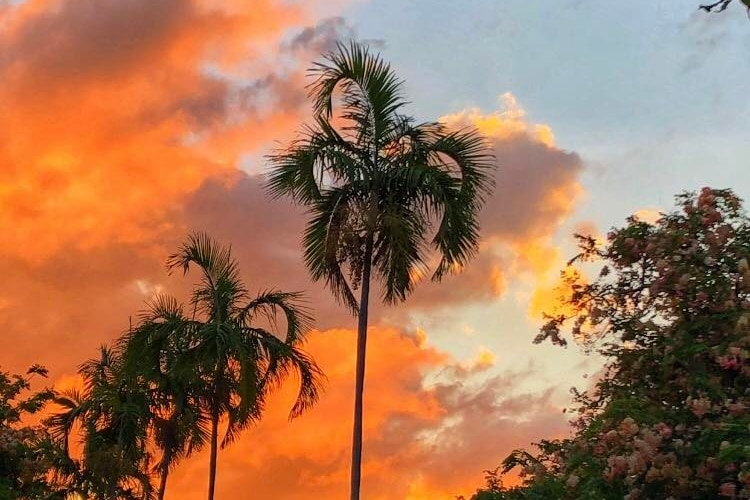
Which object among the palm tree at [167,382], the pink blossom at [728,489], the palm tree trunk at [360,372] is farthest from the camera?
the palm tree at [167,382]

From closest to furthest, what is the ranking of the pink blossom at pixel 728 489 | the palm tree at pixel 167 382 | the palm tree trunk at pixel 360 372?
the pink blossom at pixel 728 489, the palm tree trunk at pixel 360 372, the palm tree at pixel 167 382

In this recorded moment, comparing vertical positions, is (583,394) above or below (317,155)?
below

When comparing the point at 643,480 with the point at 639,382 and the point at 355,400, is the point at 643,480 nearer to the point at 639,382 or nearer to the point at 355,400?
the point at 639,382

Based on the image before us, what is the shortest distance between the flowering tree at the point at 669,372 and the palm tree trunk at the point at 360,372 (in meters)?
3.19

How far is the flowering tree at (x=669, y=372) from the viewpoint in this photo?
1388 cm

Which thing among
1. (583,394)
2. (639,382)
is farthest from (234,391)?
(639,382)

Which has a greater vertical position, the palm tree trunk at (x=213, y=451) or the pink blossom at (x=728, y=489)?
the palm tree trunk at (x=213, y=451)

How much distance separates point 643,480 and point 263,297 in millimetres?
12843

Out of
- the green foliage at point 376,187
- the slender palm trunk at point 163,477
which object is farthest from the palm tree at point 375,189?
the slender palm trunk at point 163,477

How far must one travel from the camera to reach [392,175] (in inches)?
734

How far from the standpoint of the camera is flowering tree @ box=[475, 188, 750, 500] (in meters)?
13.9

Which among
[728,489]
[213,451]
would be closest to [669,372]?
[728,489]

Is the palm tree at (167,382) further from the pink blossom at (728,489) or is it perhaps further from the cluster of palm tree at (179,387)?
the pink blossom at (728,489)

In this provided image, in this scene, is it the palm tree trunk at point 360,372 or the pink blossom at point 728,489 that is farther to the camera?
the palm tree trunk at point 360,372
